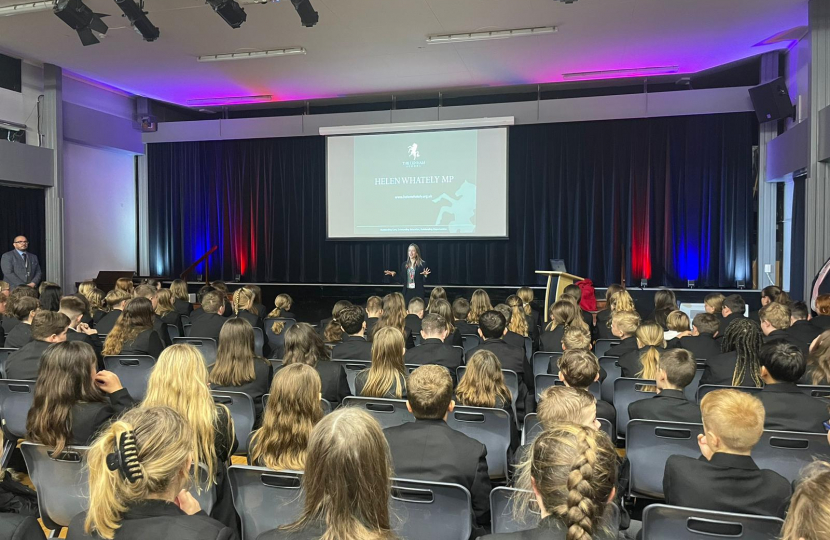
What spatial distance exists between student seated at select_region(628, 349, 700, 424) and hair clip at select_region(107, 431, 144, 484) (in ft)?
7.73

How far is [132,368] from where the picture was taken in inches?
165

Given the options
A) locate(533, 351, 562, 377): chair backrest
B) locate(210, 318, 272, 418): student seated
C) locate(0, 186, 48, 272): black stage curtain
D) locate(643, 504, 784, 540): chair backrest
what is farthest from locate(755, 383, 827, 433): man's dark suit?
locate(0, 186, 48, 272): black stage curtain

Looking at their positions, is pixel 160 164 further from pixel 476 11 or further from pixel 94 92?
pixel 476 11

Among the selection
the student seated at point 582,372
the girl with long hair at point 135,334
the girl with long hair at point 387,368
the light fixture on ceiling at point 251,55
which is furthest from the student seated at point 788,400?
the light fixture on ceiling at point 251,55

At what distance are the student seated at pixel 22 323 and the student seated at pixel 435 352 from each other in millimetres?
3009

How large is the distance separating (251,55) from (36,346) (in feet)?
23.4

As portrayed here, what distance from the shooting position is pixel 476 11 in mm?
8148

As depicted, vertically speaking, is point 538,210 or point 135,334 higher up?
point 538,210

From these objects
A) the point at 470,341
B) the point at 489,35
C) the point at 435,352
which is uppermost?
the point at 489,35

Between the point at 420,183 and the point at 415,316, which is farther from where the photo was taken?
the point at 420,183

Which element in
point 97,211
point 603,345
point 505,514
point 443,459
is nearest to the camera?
point 505,514

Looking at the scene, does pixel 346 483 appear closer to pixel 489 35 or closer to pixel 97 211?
pixel 489 35

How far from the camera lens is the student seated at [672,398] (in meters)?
3.00

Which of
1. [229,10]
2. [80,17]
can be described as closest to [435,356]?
[229,10]
